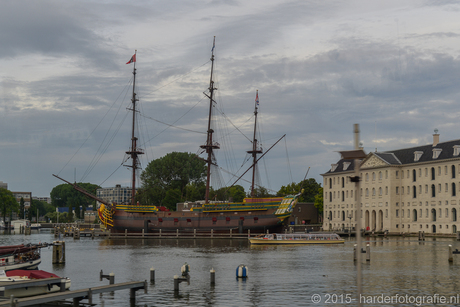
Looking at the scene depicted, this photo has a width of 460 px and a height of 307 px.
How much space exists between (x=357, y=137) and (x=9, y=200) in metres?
176

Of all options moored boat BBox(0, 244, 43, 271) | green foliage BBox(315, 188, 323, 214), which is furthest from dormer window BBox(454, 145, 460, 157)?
moored boat BBox(0, 244, 43, 271)

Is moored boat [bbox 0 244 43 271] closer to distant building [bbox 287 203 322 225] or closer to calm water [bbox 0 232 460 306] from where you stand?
calm water [bbox 0 232 460 306]

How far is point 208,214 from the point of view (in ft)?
298

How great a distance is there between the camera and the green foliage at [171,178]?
132375 mm

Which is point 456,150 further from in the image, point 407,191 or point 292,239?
point 292,239

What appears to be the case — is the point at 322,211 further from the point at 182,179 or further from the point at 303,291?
the point at 303,291

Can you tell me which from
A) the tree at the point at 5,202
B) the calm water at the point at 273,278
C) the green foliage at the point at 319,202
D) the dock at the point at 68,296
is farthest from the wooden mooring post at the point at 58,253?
the tree at the point at 5,202

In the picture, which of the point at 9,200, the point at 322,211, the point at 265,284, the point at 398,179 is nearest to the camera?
the point at 265,284

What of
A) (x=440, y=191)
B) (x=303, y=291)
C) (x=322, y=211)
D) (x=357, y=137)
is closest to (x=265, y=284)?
(x=303, y=291)

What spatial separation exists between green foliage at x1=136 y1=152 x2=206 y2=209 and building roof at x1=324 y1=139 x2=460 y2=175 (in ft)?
139

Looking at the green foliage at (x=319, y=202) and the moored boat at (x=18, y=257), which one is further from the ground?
the green foliage at (x=319, y=202)

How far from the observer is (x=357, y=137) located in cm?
1241

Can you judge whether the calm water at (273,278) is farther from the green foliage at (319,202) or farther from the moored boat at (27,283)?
the green foliage at (319,202)

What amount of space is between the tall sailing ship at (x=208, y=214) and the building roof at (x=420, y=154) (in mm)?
17154
